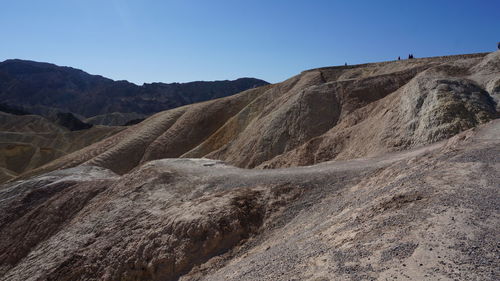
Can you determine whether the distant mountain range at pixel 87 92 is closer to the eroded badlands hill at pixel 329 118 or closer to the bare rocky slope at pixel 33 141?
the bare rocky slope at pixel 33 141

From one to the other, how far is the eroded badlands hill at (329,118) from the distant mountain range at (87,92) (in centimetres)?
8688

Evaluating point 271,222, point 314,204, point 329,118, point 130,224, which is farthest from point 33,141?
point 314,204

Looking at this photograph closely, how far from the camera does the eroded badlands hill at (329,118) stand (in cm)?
1648

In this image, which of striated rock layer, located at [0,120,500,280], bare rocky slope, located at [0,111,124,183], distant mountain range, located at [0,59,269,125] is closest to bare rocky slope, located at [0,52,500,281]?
striated rock layer, located at [0,120,500,280]

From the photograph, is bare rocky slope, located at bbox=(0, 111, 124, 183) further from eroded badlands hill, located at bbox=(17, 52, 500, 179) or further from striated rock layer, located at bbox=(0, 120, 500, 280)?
striated rock layer, located at bbox=(0, 120, 500, 280)

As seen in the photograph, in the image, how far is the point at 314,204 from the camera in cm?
1057

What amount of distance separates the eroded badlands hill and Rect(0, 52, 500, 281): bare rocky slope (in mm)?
123

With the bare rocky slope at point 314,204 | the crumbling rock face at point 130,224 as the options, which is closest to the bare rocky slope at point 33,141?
the crumbling rock face at point 130,224

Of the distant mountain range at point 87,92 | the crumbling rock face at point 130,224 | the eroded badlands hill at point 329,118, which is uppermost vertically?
the distant mountain range at point 87,92

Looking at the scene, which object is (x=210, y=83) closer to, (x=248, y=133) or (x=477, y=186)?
(x=248, y=133)

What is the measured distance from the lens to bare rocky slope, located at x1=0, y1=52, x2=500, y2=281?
534cm

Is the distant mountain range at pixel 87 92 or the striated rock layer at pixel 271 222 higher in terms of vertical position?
the distant mountain range at pixel 87 92

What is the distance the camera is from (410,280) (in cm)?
424

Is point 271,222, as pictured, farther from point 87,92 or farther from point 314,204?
point 87,92
